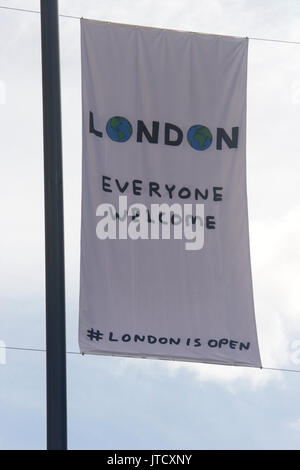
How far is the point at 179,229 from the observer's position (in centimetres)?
1215

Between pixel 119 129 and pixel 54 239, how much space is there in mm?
1927

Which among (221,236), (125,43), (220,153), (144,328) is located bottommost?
(144,328)

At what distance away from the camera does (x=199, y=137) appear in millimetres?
12320

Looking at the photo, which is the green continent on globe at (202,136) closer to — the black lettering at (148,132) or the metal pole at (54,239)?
the black lettering at (148,132)

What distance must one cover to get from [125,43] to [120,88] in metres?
0.45

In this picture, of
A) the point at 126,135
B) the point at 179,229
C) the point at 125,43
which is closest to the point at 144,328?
the point at 179,229

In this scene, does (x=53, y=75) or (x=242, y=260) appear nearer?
(x=53, y=75)

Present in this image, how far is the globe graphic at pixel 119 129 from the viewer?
1195cm

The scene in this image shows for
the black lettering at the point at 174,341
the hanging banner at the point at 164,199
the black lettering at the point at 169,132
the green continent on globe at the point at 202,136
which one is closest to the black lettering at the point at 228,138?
the hanging banner at the point at 164,199

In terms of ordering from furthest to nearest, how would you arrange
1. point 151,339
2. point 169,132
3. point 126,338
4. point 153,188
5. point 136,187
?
1. point 169,132
2. point 153,188
3. point 136,187
4. point 151,339
5. point 126,338

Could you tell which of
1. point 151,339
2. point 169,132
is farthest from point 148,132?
point 151,339

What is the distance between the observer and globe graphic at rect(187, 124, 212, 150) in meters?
12.3

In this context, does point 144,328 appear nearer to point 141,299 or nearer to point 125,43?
point 141,299

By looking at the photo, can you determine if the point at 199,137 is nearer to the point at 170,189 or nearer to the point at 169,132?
the point at 169,132
